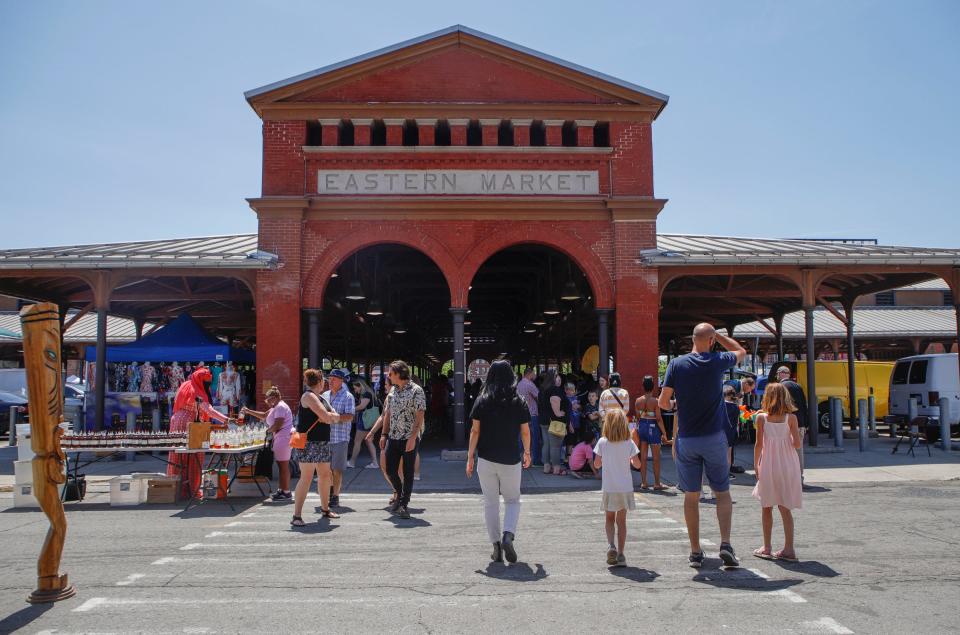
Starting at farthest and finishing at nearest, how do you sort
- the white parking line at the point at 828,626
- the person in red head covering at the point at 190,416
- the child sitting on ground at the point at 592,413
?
the child sitting on ground at the point at 592,413 → the person in red head covering at the point at 190,416 → the white parking line at the point at 828,626

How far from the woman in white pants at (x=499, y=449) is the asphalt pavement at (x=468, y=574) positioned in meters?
0.39

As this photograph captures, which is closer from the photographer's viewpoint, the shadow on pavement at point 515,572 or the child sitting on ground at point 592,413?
the shadow on pavement at point 515,572

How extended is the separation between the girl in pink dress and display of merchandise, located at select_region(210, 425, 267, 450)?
672cm

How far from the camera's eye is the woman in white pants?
6.55 metres

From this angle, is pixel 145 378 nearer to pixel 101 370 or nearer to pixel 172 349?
pixel 172 349

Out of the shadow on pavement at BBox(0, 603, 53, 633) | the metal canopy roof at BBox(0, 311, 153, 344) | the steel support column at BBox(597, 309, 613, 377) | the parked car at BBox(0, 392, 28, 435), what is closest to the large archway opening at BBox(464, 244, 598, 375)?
the steel support column at BBox(597, 309, 613, 377)

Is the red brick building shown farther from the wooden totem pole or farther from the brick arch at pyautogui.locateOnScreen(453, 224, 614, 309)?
the wooden totem pole

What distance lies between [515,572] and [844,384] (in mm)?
20873

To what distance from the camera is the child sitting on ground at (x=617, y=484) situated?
636 centimetres

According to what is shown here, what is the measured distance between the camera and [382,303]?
23.1 m

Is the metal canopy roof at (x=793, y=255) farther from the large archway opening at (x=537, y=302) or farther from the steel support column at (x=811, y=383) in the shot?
the large archway opening at (x=537, y=302)

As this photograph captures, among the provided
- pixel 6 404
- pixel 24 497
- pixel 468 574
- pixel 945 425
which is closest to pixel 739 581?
pixel 468 574

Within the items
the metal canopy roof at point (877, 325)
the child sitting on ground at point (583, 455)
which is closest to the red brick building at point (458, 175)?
the child sitting on ground at point (583, 455)

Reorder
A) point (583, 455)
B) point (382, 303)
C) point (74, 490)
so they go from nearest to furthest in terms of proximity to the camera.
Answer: point (74, 490) → point (583, 455) → point (382, 303)
